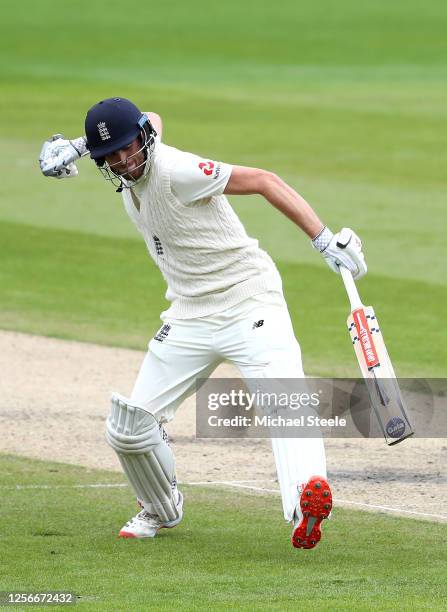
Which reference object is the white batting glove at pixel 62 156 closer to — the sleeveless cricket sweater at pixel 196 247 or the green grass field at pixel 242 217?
the sleeveless cricket sweater at pixel 196 247

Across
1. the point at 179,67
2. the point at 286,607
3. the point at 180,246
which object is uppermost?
the point at 180,246

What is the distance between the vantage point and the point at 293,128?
22281 mm

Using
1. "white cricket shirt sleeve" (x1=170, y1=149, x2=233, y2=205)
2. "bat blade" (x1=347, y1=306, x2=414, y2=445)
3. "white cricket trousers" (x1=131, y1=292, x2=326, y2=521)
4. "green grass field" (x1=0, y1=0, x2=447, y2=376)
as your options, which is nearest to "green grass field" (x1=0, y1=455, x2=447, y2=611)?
"white cricket trousers" (x1=131, y1=292, x2=326, y2=521)

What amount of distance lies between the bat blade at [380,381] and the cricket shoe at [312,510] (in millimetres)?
494

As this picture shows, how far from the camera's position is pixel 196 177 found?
6.09 meters

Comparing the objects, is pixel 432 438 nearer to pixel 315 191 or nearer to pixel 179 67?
pixel 315 191

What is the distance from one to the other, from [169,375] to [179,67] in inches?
1026

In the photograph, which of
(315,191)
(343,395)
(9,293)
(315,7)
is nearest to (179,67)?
(315,7)

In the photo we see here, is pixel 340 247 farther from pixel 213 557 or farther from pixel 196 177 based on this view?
pixel 213 557

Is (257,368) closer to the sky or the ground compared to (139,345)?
closer to the sky

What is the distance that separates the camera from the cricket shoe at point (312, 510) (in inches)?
227

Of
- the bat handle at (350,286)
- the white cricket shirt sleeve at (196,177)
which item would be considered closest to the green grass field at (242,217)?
the bat handle at (350,286)

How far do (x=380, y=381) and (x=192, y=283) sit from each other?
97cm

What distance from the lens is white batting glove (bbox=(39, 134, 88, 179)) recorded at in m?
6.85
